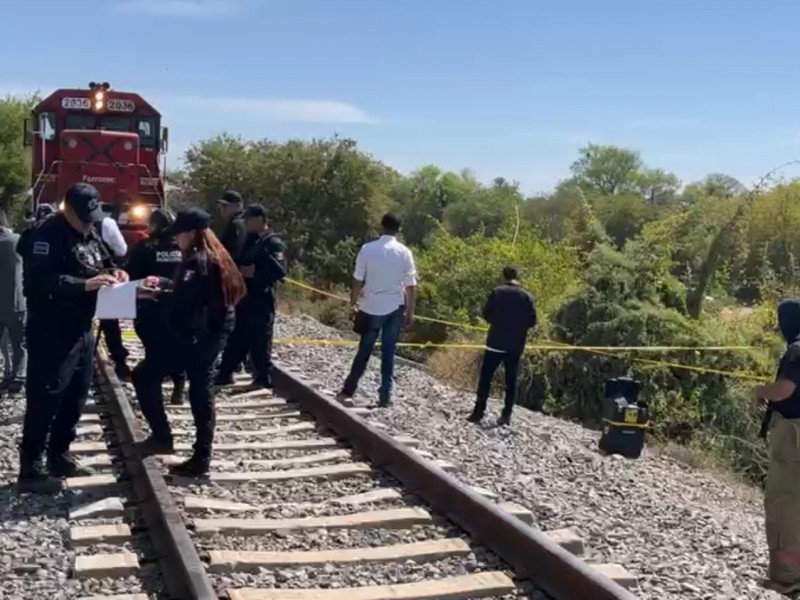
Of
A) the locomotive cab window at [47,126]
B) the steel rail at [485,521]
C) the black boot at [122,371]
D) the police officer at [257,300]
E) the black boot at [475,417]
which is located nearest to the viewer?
the steel rail at [485,521]

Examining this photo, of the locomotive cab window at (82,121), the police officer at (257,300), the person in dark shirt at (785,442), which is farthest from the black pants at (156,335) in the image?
the locomotive cab window at (82,121)

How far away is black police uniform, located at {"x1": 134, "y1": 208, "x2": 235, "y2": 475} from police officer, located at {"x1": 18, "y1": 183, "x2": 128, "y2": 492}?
41 centimetres

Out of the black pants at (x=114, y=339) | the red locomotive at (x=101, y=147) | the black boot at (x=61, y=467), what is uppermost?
the red locomotive at (x=101, y=147)

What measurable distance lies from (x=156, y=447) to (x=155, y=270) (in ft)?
6.46

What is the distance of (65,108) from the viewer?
19.5 m

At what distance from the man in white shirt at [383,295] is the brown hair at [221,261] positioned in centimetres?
328

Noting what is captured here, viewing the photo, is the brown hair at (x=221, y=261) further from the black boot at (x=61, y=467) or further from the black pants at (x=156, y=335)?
the black boot at (x=61, y=467)

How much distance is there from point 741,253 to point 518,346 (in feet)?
42.4

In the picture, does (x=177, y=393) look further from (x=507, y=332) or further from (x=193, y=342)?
(x=507, y=332)

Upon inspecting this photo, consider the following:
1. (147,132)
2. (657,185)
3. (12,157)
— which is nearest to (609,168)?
(657,185)

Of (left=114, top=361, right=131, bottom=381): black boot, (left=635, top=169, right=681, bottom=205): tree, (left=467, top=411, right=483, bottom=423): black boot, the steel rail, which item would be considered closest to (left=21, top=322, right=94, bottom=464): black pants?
the steel rail

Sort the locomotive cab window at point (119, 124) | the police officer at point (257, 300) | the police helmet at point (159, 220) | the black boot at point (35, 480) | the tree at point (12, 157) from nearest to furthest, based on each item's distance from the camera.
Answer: the black boot at point (35, 480) → the police helmet at point (159, 220) → the police officer at point (257, 300) → the locomotive cab window at point (119, 124) → the tree at point (12, 157)

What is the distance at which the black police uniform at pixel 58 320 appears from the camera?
20.3 feet

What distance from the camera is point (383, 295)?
10078 mm
